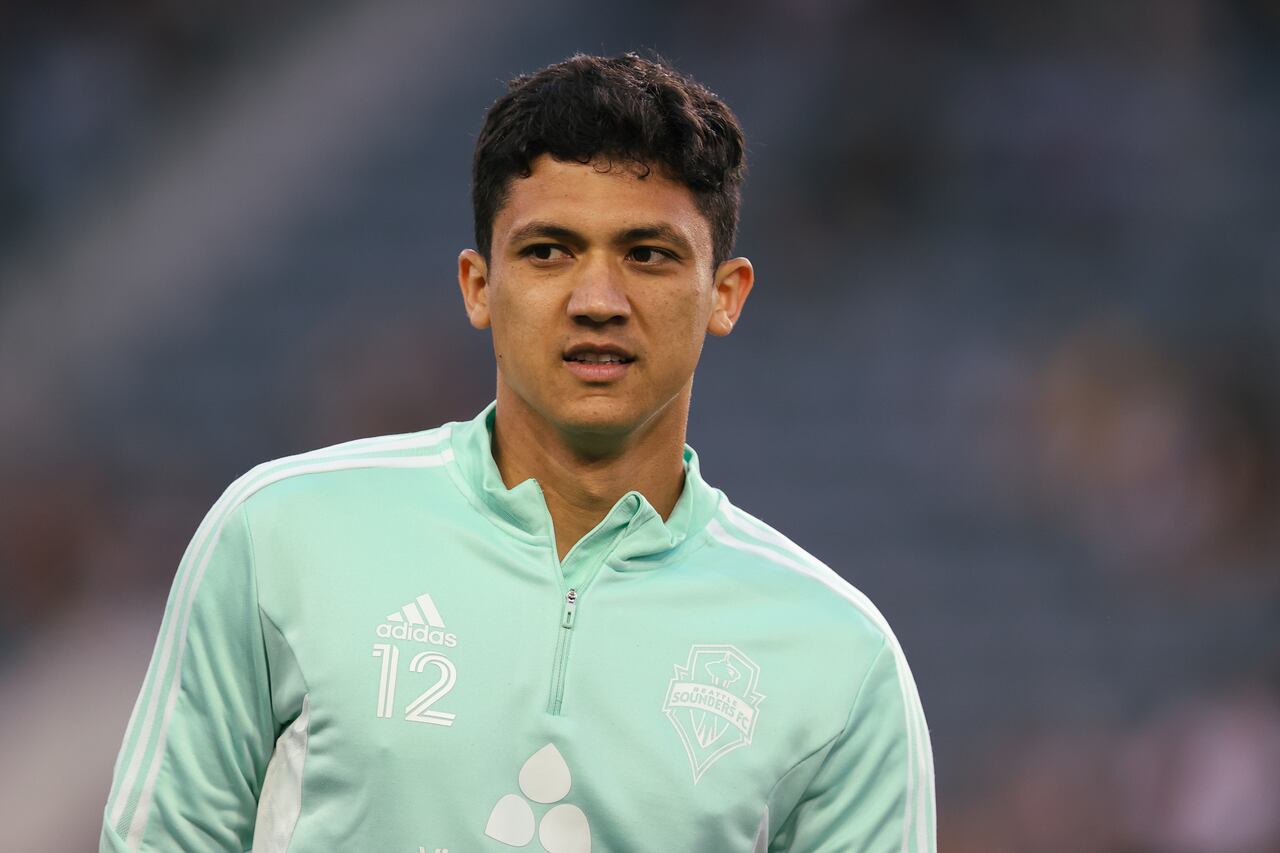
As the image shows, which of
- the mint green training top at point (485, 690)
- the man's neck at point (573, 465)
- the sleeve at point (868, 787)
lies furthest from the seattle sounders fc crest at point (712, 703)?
the man's neck at point (573, 465)

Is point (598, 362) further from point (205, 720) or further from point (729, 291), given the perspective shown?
point (205, 720)

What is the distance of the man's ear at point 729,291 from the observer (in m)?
2.47

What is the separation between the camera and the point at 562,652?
7.25ft

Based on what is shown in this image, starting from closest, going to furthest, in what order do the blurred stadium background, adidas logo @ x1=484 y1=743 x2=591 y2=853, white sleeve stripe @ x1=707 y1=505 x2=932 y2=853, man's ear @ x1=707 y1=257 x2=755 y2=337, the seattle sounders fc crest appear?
adidas logo @ x1=484 y1=743 x2=591 y2=853, the seattle sounders fc crest, white sleeve stripe @ x1=707 y1=505 x2=932 y2=853, man's ear @ x1=707 y1=257 x2=755 y2=337, the blurred stadium background

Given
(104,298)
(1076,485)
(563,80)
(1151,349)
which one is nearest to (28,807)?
(104,298)

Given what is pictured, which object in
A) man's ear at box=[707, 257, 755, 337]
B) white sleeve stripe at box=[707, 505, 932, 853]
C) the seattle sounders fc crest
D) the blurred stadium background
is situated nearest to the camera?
the seattle sounders fc crest

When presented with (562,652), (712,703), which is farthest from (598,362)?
(712,703)

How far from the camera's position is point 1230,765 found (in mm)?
5262

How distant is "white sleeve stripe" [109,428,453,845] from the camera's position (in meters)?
2.15

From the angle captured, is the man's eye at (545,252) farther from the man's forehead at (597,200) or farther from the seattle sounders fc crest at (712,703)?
the seattle sounders fc crest at (712,703)

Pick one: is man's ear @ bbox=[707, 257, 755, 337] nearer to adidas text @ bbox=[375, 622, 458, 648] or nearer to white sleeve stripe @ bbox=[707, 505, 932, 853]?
white sleeve stripe @ bbox=[707, 505, 932, 853]

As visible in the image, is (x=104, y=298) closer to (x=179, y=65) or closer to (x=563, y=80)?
(x=179, y=65)

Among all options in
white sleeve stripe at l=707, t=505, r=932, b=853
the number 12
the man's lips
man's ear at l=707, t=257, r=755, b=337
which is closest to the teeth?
the man's lips

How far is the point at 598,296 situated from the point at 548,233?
0.46 ft
